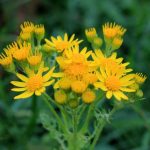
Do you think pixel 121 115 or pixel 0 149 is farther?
pixel 121 115

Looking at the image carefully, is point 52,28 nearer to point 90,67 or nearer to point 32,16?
point 32,16

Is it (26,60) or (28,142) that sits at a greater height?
(26,60)

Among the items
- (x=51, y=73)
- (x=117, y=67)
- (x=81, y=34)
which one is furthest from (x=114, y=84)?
(x=81, y=34)

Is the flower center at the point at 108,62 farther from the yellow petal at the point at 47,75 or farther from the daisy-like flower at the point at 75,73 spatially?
the yellow petal at the point at 47,75

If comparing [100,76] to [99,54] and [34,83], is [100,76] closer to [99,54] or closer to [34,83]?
[99,54]

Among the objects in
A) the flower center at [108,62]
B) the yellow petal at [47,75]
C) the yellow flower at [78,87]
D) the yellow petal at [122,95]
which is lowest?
the yellow petal at [122,95]

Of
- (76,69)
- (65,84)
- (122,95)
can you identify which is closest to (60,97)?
(65,84)

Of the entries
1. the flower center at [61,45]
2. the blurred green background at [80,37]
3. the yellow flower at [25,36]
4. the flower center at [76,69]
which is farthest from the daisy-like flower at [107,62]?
the blurred green background at [80,37]

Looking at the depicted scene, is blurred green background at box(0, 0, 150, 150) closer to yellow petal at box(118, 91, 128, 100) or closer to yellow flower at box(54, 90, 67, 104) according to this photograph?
yellow petal at box(118, 91, 128, 100)
